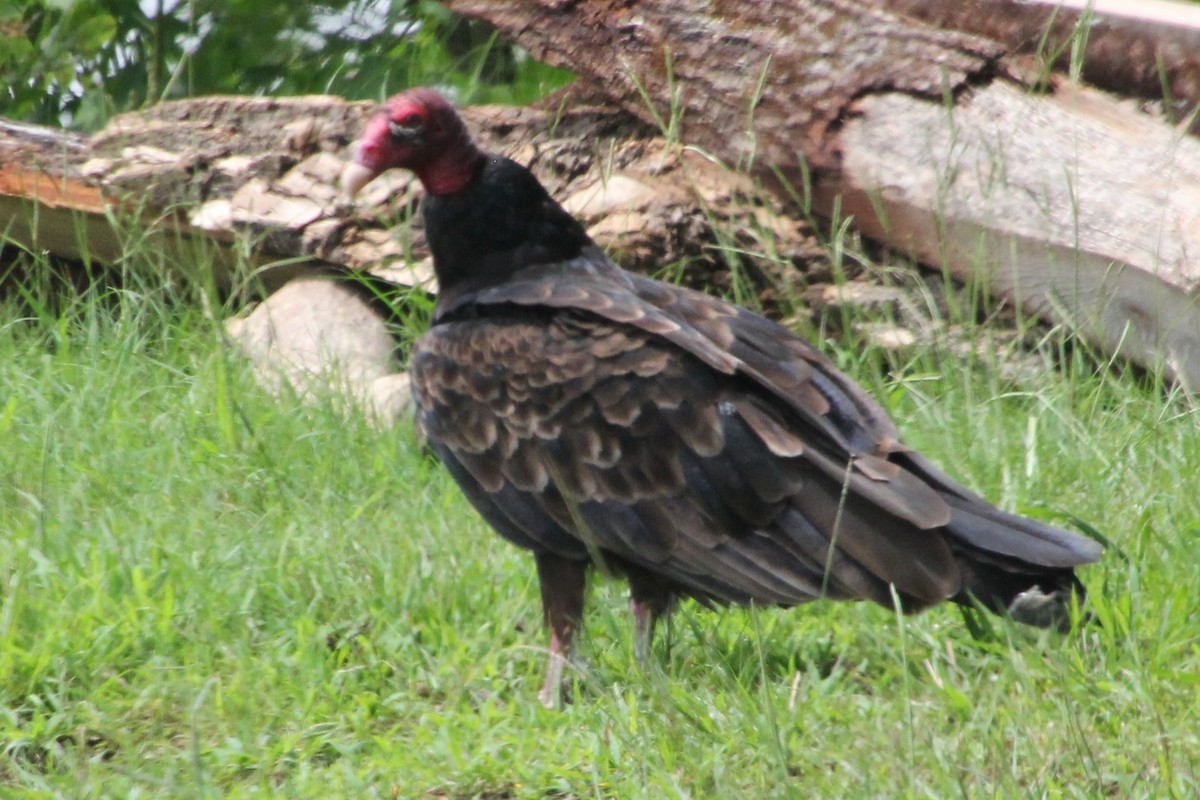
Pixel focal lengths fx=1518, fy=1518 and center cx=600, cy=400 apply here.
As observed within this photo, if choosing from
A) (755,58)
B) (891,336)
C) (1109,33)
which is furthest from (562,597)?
(1109,33)

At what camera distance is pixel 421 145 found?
148 inches

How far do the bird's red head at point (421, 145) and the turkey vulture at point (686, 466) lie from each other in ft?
1.14

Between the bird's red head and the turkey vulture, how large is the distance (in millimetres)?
347

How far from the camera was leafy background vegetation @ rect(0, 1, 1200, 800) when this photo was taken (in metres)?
2.74

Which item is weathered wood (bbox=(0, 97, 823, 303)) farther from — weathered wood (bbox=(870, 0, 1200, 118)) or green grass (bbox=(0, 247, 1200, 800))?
weathered wood (bbox=(870, 0, 1200, 118))

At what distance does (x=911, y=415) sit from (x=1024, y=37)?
4.28 ft

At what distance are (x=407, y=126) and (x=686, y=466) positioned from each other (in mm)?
1192

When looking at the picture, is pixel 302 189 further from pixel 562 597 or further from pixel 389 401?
pixel 562 597

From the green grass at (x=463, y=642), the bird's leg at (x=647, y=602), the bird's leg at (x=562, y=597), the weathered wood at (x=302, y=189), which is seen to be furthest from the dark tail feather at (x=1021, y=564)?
the weathered wood at (x=302, y=189)

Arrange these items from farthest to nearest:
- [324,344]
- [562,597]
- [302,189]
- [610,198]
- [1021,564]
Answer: [302,189] < [610,198] < [324,344] < [562,597] < [1021,564]

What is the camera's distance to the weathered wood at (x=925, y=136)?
426cm

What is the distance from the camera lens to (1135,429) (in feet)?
13.1

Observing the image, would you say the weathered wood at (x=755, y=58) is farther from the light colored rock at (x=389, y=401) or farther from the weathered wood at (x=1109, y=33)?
the light colored rock at (x=389, y=401)

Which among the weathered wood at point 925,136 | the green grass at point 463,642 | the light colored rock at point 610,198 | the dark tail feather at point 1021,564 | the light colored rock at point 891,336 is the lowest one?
the green grass at point 463,642
